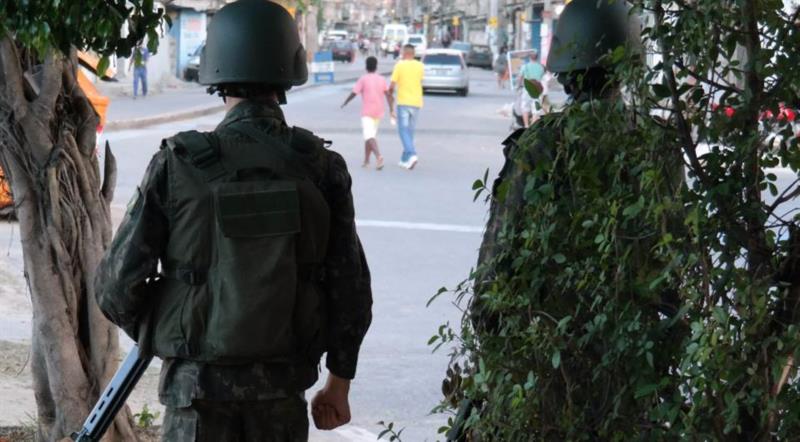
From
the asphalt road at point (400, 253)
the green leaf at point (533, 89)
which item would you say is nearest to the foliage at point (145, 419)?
the asphalt road at point (400, 253)

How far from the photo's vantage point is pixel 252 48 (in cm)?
360

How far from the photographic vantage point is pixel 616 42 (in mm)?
3781

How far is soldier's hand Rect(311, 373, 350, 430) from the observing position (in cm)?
366

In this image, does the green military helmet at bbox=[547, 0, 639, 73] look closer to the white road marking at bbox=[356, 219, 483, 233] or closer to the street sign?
the white road marking at bbox=[356, 219, 483, 233]

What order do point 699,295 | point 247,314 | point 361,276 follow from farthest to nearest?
point 361,276
point 247,314
point 699,295

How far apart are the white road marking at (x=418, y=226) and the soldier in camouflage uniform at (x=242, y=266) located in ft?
30.5

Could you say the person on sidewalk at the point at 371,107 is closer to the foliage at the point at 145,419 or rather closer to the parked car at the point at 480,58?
the foliage at the point at 145,419

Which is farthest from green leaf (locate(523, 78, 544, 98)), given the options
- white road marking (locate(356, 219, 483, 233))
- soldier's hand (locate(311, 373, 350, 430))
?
white road marking (locate(356, 219, 483, 233))

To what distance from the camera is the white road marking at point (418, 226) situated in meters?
13.0

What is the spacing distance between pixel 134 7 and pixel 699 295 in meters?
2.42

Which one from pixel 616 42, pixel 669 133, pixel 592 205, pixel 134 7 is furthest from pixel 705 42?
pixel 134 7

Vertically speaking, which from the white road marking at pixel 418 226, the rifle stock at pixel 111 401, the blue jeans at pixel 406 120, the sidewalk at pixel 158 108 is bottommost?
the sidewalk at pixel 158 108

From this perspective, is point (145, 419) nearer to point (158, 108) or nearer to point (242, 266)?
point (242, 266)

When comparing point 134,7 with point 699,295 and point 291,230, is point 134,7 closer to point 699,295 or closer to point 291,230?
point 291,230
